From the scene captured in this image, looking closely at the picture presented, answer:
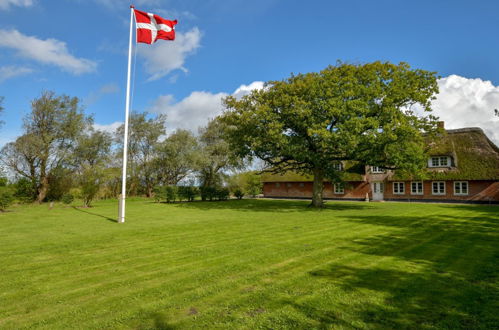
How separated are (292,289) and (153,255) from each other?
4119 millimetres

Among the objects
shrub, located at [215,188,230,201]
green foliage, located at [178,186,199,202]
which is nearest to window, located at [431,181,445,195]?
shrub, located at [215,188,230,201]

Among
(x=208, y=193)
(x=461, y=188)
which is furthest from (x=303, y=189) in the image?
(x=461, y=188)

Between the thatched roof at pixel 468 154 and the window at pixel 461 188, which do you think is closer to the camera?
the thatched roof at pixel 468 154

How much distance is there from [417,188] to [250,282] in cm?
3603

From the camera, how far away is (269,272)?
6.31 meters

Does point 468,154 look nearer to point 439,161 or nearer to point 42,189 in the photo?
point 439,161

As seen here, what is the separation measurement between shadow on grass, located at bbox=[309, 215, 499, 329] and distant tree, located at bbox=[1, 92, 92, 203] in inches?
1331

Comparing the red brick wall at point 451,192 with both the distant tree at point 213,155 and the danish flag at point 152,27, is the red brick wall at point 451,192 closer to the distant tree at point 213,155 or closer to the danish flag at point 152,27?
the distant tree at point 213,155

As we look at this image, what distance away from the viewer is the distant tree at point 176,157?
1481 inches

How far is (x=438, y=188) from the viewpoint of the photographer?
34562 millimetres

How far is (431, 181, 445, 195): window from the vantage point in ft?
113

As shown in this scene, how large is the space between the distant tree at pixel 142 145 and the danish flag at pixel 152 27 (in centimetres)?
2931

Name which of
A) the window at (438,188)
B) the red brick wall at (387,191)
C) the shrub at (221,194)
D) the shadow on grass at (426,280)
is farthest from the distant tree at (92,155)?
the window at (438,188)

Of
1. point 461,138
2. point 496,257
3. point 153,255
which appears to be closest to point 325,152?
point 496,257
